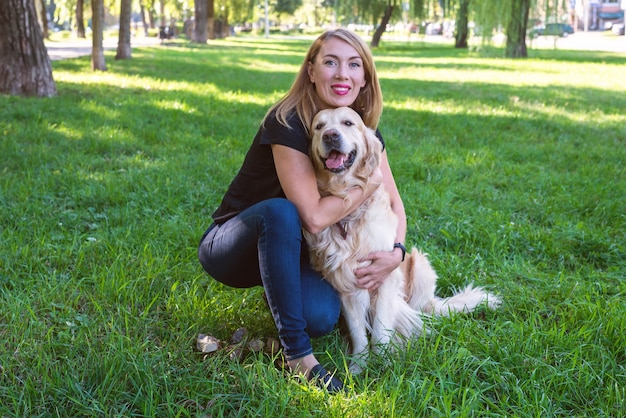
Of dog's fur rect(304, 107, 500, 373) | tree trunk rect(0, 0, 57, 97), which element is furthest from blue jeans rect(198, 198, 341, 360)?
tree trunk rect(0, 0, 57, 97)

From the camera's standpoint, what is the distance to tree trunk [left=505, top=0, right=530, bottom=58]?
60.3 feet

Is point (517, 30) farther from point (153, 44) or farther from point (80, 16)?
point (80, 16)

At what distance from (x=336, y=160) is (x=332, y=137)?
122 millimetres

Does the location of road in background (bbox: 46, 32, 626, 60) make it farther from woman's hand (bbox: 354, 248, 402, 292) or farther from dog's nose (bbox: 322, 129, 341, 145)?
woman's hand (bbox: 354, 248, 402, 292)

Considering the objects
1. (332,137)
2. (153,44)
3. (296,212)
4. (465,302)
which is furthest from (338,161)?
(153,44)

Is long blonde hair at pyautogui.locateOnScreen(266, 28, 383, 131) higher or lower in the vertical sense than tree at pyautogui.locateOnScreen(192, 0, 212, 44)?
lower

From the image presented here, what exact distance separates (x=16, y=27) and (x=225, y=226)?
6.74 meters

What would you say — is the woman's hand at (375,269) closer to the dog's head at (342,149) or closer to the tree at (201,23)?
the dog's head at (342,149)

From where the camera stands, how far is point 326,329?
2.66 m

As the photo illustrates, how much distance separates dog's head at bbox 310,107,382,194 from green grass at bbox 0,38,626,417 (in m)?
0.75

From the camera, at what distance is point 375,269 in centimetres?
270

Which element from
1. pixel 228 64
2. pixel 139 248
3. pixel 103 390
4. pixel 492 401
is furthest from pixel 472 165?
pixel 228 64

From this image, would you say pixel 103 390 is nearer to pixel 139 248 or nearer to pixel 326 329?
pixel 326 329

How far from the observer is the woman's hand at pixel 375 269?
269 centimetres
